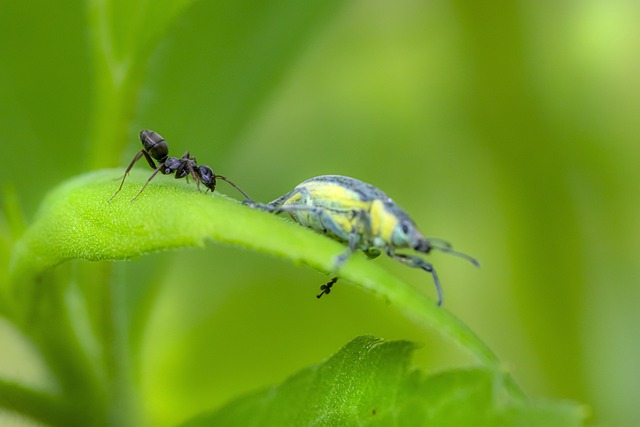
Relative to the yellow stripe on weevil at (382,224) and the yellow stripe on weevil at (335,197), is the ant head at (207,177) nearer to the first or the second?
the yellow stripe on weevil at (335,197)

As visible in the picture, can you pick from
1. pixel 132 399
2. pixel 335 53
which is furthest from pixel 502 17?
pixel 132 399

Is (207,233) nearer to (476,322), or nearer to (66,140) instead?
(66,140)

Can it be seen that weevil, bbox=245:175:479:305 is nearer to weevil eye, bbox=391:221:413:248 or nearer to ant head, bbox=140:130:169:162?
weevil eye, bbox=391:221:413:248

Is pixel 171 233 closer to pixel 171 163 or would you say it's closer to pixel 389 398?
pixel 389 398

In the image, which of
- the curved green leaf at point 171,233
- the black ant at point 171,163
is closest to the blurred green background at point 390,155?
the black ant at point 171,163

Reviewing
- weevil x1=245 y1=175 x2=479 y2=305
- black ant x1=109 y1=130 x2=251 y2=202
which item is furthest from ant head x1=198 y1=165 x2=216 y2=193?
weevil x1=245 y1=175 x2=479 y2=305
